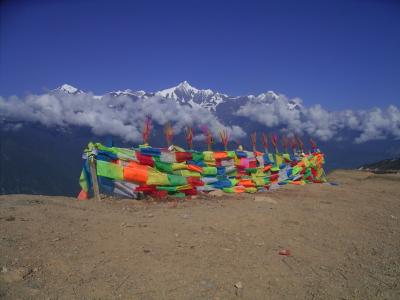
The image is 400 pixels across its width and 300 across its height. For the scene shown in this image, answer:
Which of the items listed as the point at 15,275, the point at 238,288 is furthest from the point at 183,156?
the point at 15,275

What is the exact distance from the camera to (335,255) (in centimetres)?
766

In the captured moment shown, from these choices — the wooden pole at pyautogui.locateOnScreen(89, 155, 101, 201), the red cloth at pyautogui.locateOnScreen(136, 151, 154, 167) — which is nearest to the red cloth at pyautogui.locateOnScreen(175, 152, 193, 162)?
the red cloth at pyautogui.locateOnScreen(136, 151, 154, 167)

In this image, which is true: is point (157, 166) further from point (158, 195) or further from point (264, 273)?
point (264, 273)

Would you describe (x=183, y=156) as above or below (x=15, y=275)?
above

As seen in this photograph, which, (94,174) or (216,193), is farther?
(216,193)

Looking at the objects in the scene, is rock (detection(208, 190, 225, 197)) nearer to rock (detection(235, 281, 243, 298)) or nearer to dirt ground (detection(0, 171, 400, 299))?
dirt ground (detection(0, 171, 400, 299))

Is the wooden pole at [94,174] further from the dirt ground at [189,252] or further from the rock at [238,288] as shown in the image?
the rock at [238,288]

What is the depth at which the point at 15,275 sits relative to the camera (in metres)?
5.46

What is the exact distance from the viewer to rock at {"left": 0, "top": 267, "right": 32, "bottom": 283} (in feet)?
17.5

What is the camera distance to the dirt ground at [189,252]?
5.55m

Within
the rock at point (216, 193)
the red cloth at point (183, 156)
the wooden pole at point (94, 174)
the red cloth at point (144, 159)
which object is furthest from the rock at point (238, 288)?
the red cloth at point (183, 156)

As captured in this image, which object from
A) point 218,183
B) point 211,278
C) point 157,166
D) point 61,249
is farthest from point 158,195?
point 211,278

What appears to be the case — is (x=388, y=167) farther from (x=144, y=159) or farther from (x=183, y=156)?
(x=144, y=159)

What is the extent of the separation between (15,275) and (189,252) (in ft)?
10.1
